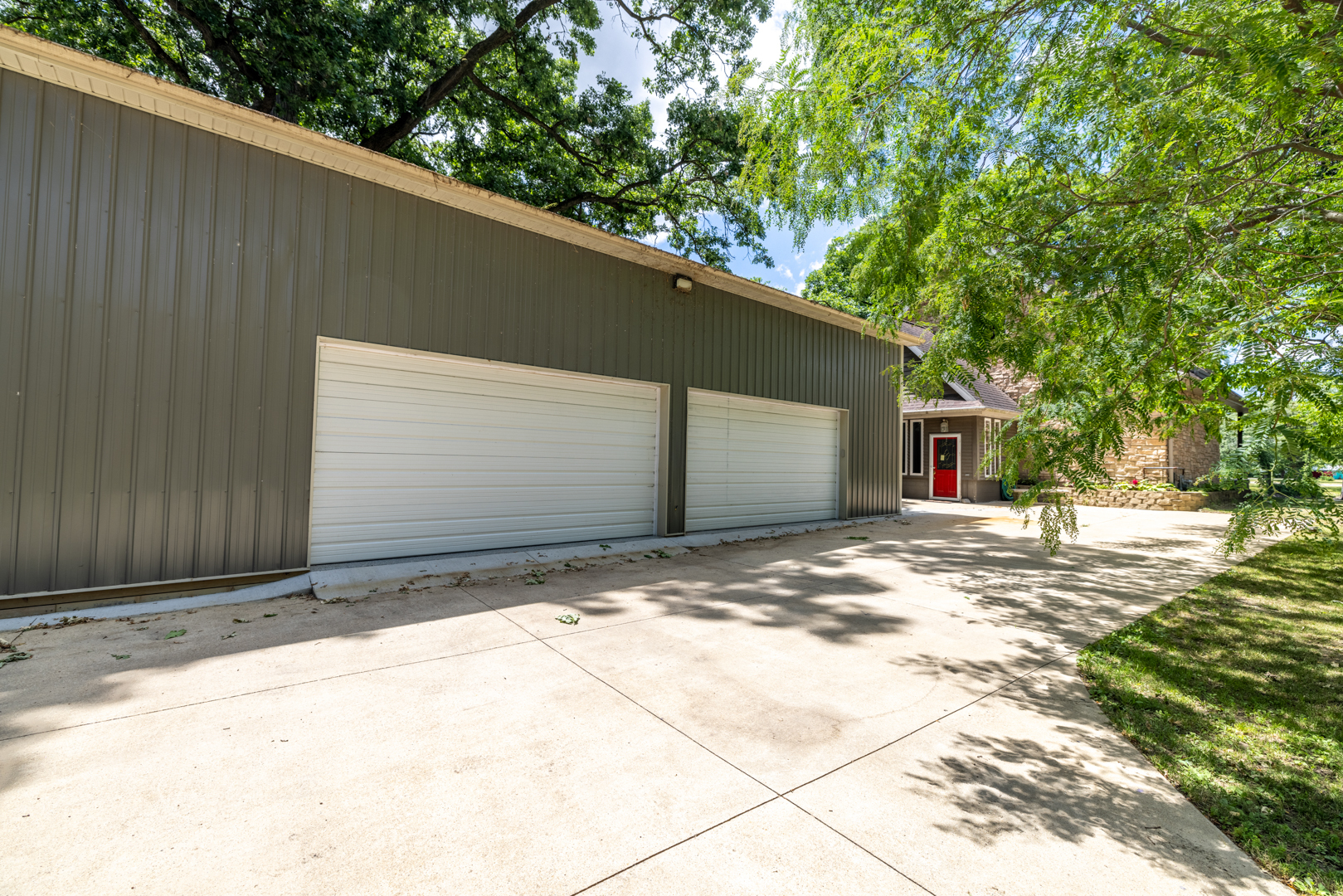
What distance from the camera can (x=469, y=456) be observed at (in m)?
6.14

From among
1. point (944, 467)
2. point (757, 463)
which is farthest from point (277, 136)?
point (944, 467)

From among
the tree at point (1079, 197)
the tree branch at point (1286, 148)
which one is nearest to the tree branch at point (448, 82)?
the tree at point (1079, 197)

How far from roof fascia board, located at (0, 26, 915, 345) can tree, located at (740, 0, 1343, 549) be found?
85 centimetres

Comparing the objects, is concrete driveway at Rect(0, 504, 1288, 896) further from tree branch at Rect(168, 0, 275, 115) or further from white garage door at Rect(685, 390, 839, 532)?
tree branch at Rect(168, 0, 275, 115)

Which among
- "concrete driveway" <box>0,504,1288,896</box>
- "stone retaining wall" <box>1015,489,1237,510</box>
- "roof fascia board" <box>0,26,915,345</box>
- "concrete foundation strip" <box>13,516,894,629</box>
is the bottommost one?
"concrete driveway" <box>0,504,1288,896</box>

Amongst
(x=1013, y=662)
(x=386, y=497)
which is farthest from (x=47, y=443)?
(x=1013, y=662)

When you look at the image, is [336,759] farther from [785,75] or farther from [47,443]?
[785,75]

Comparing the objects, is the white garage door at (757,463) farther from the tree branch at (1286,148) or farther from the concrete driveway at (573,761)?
the tree branch at (1286,148)

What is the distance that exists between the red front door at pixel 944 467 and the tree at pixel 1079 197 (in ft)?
39.8

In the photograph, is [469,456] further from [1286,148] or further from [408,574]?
[1286,148]

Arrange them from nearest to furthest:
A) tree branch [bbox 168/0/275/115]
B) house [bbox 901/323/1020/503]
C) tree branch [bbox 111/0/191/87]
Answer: tree branch [bbox 168/0/275/115] < tree branch [bbox 111/0/191/87] < house [bbox 901/323/1020/503]

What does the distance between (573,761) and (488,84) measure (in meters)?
12.0

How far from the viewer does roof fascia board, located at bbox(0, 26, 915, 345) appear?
3.94 m

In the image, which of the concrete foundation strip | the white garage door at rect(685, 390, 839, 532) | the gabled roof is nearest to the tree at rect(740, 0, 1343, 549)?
the concrete foundation strip
